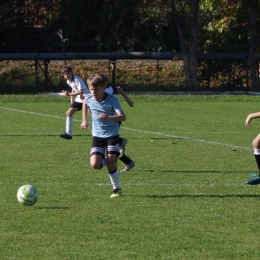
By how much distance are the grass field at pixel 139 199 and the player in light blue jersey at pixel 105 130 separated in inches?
13.0

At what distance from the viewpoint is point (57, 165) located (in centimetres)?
1238

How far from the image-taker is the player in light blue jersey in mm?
9500

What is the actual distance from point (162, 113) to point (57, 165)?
1162 centimetres

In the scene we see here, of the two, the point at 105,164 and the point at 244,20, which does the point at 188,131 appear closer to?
the point at 105,164

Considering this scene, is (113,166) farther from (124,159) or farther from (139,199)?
(124,159)

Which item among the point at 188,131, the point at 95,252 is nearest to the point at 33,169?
the point at 95,252

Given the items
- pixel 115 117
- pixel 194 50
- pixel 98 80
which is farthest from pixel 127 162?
pixel 194 50

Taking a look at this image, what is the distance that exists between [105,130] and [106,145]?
19 cm

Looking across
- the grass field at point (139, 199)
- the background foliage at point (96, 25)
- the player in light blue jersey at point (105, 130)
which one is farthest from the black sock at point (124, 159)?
the background foliage at point (96, 25)

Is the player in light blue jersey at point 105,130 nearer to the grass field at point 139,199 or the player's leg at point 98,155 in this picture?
the player's leg at point 98,155

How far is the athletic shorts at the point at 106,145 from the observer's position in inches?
379

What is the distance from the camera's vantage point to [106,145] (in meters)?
9.76

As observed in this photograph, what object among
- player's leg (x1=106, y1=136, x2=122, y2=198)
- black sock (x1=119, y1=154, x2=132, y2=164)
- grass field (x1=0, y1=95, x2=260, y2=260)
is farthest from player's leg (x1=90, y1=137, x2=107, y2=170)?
black sock (x1=119, y1=154, x2=132, y2=164)

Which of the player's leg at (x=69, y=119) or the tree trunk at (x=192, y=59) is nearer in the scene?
the player's leg at (x=69, y=119)
